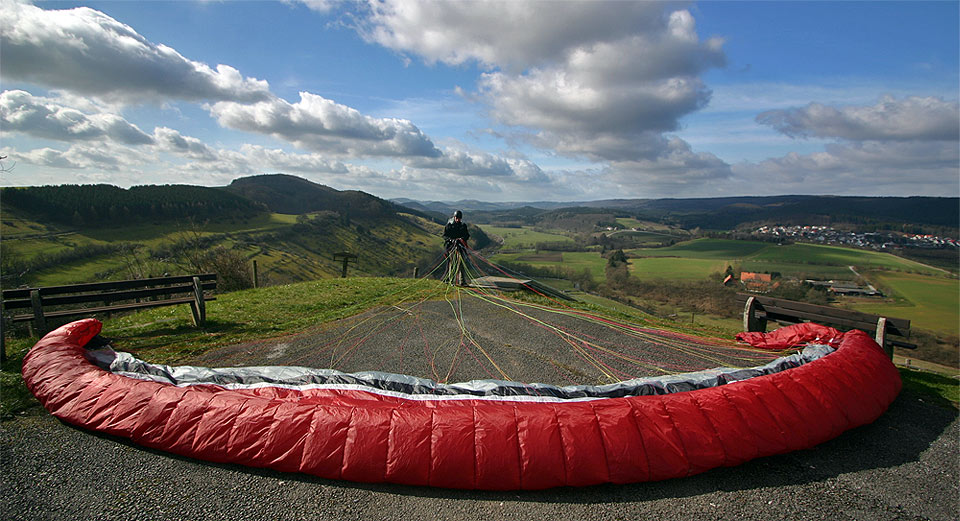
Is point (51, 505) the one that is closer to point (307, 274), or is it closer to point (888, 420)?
point (888, 420)

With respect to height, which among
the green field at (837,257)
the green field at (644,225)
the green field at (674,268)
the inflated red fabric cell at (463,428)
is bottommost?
the green field at (674,268)

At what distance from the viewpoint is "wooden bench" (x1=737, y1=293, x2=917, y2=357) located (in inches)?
279

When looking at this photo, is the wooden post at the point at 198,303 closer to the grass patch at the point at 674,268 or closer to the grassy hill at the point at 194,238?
the grassy hill at the point at 194,238

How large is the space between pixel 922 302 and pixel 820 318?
2017 inches

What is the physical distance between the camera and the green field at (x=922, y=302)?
116 feet

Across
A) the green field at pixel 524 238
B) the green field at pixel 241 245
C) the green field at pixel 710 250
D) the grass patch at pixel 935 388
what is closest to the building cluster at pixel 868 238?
the green field at pixel 710 250

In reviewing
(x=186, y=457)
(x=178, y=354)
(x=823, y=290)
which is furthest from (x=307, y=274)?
(x=823, y=290)

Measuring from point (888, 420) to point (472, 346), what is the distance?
5.78m

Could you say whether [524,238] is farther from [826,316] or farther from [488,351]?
[488,351]

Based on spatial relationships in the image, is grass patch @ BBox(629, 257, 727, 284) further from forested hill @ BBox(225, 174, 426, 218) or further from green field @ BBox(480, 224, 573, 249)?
forested hill @ BBox(225, 174, 426, 218)

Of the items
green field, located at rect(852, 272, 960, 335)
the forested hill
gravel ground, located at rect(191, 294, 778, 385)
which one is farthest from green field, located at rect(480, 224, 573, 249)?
gravel ground, located at rect(191, 294, 778, 385)

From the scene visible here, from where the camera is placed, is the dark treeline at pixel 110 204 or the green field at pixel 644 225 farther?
the green field at pixel 644 225

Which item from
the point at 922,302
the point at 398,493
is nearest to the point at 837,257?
the point at 922,302

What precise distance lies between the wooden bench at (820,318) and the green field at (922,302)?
37.4 m
